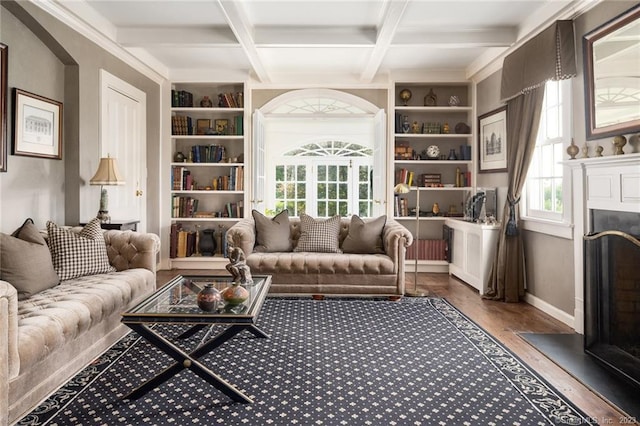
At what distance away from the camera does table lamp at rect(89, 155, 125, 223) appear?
4.21 meters

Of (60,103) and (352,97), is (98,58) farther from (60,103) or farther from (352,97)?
(352,97)

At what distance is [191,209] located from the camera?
627cm

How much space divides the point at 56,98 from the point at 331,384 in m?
3.57

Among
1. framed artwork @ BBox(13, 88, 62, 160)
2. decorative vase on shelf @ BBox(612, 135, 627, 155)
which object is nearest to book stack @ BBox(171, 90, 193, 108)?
framed artwork @ BBox(13, 88, 62, 160)

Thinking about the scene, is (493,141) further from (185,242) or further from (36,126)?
(36,126)

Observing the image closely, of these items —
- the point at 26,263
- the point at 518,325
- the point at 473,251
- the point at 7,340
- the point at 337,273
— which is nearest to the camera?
the point at 7,340

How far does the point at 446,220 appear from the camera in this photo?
6.07 metres

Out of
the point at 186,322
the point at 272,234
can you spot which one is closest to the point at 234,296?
the point at 186,322

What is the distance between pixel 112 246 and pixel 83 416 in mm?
1850

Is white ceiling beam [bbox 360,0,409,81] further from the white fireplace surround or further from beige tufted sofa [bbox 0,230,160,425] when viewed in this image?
beige tufted sofa [bbox 0,230,160,425]

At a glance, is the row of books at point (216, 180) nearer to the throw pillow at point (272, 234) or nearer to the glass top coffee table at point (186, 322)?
the throw pillow at point (272, 234)

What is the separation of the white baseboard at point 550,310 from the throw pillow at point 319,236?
1991 millimetres

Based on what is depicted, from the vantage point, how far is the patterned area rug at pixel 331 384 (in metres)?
2.15

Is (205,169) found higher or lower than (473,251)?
higher
